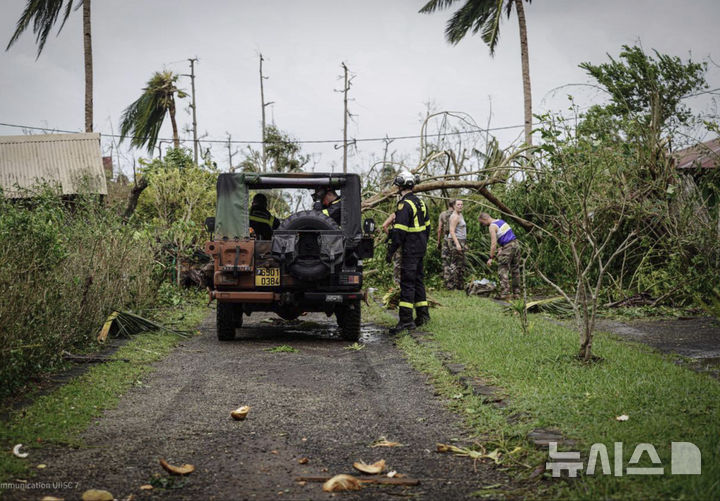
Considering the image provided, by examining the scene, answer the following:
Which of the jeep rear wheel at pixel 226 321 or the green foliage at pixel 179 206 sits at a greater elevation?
the green foliage at pixel 179 206

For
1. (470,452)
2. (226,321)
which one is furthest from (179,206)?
(470,452)

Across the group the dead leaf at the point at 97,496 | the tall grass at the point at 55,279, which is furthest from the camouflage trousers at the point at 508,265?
the dead leaf at the point at 97,496

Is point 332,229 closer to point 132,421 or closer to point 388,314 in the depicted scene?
point 388,314

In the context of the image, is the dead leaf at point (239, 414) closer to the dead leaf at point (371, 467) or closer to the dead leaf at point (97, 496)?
the dead leaf at point (371, 467)

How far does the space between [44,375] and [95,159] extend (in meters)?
18.9

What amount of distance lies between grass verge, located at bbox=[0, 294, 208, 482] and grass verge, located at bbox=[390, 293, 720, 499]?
2867 mm

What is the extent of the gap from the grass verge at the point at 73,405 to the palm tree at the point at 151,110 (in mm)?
23610

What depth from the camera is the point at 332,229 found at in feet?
33.1

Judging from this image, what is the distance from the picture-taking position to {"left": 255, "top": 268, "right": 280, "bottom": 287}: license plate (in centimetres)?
1005

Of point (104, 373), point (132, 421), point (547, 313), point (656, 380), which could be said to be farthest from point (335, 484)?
point (547, 313)

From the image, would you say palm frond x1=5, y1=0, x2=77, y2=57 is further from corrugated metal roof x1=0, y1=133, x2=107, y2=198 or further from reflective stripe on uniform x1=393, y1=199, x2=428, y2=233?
reflective stripe on uniform x1=393, y1=199, x2=428, y2=233

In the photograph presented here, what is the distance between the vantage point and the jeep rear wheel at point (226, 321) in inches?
397

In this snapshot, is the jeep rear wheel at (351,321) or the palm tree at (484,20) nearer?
the jeep rear wheel at (351,321)


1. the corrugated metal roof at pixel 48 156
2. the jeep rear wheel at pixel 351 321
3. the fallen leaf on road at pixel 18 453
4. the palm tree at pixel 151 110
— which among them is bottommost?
the fallen leaf on road at pixel 18 453
